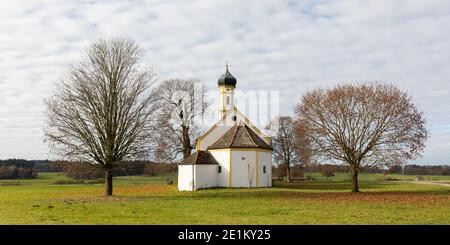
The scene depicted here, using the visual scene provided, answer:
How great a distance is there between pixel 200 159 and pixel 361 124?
15914 millimetres

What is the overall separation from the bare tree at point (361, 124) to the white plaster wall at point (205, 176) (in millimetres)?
10518

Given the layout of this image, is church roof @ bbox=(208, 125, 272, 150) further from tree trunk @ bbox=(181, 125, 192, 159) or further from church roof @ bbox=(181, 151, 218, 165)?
tree trunk @ bbox=(181, 125, 192, 159)

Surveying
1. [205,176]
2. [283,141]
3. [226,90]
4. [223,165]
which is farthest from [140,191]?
[283,141]

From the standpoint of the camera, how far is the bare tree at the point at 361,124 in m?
40.3

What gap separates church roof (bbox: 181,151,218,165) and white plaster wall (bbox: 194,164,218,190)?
44cm

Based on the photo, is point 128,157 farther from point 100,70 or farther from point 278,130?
point 278,130

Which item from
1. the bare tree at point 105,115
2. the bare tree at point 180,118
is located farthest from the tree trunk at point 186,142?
the bare tree at point 105,115

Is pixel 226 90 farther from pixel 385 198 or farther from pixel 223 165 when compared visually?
pixel 385 198

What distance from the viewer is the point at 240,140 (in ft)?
159

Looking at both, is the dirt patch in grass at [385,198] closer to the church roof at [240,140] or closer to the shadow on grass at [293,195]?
the shadow on grass at [293,195]

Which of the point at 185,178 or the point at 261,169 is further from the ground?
the point at 261,169

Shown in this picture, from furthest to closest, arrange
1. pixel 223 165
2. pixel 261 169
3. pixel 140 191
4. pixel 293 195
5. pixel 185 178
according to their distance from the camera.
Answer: pixel 261 169, pixel 223 165, pixel 185 178, pixel 140 191, pixel 293 195

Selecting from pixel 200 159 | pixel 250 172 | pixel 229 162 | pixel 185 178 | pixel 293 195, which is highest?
pixel 200 159
